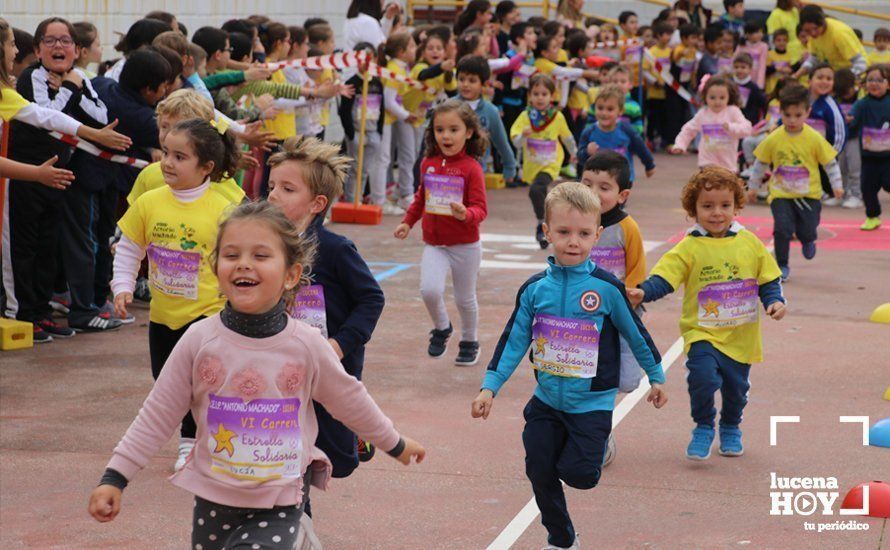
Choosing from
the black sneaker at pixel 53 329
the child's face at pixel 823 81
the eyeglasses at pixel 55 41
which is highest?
the eyeglasses at pixel 55 41

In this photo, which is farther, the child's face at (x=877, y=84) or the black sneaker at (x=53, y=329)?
the child's face at (x=877, y=84)

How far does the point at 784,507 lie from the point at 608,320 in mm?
1273

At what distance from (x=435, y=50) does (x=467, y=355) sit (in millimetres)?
8506

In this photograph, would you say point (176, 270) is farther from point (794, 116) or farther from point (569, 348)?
point (794, 116)

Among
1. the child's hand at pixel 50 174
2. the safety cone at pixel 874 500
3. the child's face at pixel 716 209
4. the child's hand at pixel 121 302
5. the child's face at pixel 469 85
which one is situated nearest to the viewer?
the safety cone at pixel 874 500

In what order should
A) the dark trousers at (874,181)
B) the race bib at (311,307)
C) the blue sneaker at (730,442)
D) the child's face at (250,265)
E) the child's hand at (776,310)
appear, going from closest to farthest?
the child's face at (250,265) < the race bib at (311,307) < the child's hand at (776,310) < the blue sneaker at (730,442) < the dark trousers at (874,181)

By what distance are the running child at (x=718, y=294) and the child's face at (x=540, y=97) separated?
7.02m

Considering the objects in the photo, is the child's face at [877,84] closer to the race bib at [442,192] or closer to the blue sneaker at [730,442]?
the race bib at [442,192]

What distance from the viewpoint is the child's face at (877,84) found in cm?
1636

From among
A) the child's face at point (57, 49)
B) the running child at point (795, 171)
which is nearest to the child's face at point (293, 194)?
the child's face at point (57, 49)

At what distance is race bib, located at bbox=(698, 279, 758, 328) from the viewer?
729 centimetres

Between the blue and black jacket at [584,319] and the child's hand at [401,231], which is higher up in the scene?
the blue and black jacket at [584,319]

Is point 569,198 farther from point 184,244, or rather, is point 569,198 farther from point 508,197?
point 508,197

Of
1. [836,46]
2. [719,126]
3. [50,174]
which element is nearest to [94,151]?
[50,174]
